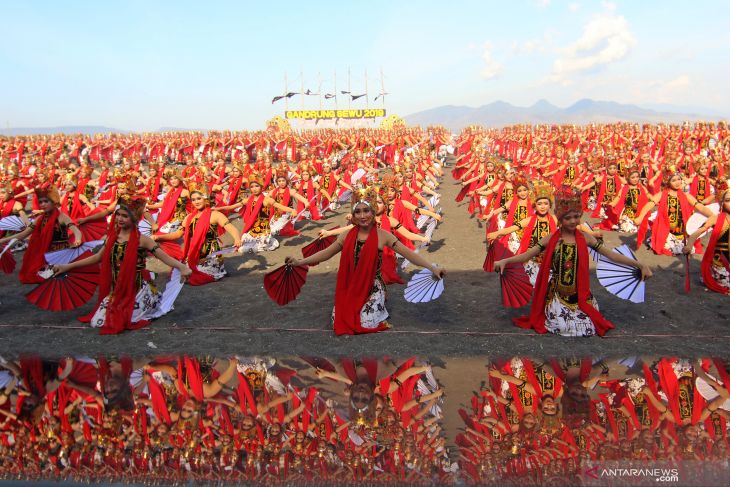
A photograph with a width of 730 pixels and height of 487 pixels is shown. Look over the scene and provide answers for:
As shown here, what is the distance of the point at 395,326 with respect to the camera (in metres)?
6.02

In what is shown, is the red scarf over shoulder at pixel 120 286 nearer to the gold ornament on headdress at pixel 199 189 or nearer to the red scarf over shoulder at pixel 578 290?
the gold ornament on headdress at pixel 199 189

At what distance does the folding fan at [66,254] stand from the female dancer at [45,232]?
86 centimetres

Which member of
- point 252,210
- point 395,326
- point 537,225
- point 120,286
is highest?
point 537,225

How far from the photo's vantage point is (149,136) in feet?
134

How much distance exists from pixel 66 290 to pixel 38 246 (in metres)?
2.43

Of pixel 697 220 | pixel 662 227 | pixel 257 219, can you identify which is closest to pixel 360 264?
pixel 257 219

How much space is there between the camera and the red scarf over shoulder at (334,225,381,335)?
5625mm

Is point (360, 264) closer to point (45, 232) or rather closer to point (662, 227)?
point (45, 232)

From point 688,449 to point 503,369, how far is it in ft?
5.53

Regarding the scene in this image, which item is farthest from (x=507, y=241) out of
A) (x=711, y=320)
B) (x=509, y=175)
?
(x=711, y=320)

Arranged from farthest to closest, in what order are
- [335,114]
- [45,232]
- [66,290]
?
[335,114] → [45,232] → [66,290]

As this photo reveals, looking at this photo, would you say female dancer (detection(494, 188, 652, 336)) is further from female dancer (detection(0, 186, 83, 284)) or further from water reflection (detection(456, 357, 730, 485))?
female dancer (detection(0, 186, 83, 284))

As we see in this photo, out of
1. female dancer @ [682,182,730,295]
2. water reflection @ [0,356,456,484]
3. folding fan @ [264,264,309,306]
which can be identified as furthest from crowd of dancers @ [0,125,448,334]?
female dancer @ [682,182,730,295]

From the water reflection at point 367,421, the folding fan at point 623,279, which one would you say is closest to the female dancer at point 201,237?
the water reflection at point 367,421
